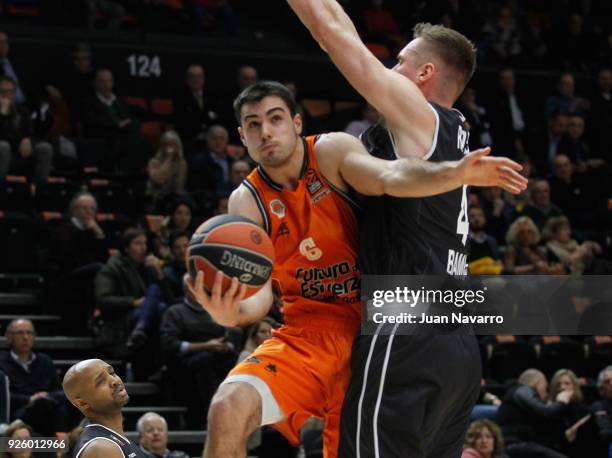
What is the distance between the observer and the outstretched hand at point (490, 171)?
4.39 m

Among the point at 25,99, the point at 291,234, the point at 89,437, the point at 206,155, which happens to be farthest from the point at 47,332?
the point at 291,234

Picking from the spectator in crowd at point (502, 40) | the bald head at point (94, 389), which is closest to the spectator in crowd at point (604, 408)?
the bald head at point (94, 389)

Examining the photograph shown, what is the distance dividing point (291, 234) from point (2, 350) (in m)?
5.63

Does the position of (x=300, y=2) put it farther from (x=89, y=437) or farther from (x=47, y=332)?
(x=47, y=332)

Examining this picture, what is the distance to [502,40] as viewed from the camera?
59.1 feet

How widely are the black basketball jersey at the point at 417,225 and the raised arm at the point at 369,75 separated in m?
0.11

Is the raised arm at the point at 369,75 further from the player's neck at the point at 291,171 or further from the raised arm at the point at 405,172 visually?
the player's neck at the point at 291,171

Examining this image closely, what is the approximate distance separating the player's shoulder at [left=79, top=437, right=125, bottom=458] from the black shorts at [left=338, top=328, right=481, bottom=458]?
152 centimetres

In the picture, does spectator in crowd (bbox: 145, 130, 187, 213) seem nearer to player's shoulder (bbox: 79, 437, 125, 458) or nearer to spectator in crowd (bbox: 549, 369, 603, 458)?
spectator in crowd (bbox: 549, 369, 603, 458)

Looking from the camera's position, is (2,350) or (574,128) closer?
(2,350)

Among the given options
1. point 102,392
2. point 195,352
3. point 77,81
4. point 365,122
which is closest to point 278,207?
point 102,392

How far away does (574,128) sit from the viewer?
51.6 feet

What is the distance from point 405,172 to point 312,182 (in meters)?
0.70

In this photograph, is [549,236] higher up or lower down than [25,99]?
lower down
